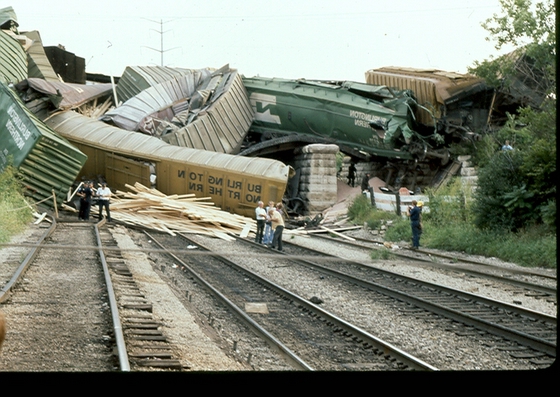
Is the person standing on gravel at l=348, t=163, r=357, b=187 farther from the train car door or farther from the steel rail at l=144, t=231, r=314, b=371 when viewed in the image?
the steel rail at l=144, t=231, r=314, b=371

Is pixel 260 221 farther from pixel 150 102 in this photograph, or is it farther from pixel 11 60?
pixel 11 60

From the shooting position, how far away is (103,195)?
2302cm

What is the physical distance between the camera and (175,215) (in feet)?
81.4

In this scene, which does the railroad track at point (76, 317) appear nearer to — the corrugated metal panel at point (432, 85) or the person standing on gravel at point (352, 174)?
the corrugated metal panel at point (432, 85)

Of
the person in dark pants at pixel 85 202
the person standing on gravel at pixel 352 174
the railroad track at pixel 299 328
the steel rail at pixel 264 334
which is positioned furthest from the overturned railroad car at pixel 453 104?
the steel rail at pixel 264 334

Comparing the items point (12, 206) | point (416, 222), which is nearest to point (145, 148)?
point (12, 206)

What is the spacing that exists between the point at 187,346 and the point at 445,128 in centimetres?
2506

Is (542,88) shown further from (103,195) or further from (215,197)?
(103,195)

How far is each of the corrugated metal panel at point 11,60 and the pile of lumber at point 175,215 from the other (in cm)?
657

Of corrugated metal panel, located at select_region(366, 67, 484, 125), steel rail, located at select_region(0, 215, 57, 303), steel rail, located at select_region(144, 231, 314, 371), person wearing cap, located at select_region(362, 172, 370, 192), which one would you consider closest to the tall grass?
person wearing cap, located at select_region(362, 172, 370, 192)

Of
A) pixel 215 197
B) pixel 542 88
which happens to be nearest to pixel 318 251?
pixel 215 197

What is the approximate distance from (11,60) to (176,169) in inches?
327

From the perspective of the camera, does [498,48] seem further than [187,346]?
Yes
